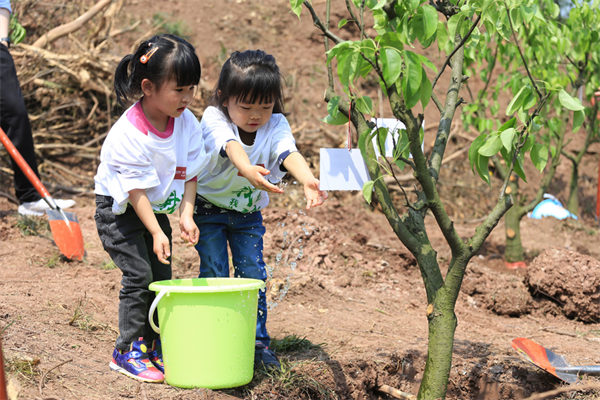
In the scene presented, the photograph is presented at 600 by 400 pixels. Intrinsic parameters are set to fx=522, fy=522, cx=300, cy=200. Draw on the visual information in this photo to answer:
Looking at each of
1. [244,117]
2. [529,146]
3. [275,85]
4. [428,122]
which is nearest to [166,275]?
[244,117]

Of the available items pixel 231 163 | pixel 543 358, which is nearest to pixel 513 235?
pixel 543 358

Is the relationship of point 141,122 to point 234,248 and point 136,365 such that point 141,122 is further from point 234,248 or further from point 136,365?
point 136,365

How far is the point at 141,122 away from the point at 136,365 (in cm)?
87

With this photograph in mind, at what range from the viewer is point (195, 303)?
1700 millimetres

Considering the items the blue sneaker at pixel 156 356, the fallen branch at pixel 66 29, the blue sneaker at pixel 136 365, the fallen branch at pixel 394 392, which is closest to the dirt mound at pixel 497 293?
the fallen branch at pixel 394 392

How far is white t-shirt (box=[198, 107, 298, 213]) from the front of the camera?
6.71 feet

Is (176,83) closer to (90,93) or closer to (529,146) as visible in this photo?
(529,146)

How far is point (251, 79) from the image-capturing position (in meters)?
1.92

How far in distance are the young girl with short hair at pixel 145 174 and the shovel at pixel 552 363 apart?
5.02 feet

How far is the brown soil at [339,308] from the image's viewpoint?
194cm

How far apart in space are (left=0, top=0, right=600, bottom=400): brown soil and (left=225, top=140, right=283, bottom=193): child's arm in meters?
0.73

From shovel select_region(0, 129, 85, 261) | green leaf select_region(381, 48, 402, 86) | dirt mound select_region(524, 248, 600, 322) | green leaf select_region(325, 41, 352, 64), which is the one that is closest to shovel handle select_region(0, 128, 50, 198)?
shovel select_region(0, 129, 85, 261)

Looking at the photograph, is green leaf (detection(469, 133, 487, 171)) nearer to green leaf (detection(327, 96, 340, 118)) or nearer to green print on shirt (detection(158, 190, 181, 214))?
green leaf (detection(327, 96, 340, 118))

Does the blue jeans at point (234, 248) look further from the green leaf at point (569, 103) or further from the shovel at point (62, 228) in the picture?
the shovel at point (62, 228)
